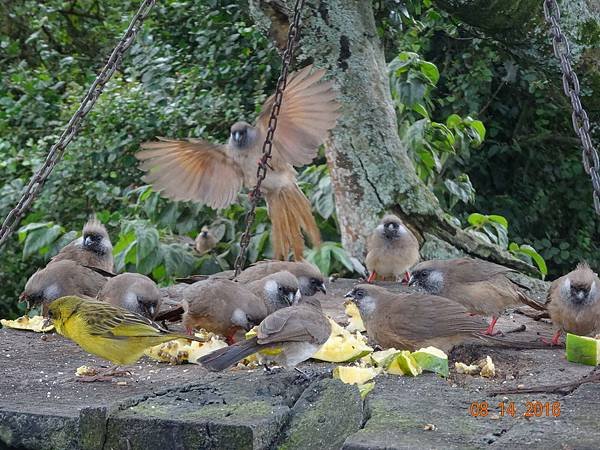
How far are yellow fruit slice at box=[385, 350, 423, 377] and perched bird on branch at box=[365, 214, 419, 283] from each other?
2.62 m

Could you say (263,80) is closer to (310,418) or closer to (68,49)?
(68,49)

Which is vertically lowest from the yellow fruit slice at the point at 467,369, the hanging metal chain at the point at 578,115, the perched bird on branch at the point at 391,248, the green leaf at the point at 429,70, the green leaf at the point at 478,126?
the perched bird on branch at the point at 391,248

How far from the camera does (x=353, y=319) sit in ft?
17.3

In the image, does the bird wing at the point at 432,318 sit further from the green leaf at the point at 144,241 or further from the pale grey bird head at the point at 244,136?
the green leaf at the point at 144,241

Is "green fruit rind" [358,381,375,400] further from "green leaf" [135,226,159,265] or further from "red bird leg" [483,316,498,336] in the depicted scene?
"green leaf" [135,226,159,265]

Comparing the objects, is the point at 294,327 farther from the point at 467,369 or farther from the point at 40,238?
the point at 40,238

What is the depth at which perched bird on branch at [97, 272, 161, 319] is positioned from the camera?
15.7 feet

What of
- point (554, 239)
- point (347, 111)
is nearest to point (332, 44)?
point (347, 111)

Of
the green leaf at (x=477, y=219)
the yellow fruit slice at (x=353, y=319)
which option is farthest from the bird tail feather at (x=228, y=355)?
the green leaf at (x=477, y=219)

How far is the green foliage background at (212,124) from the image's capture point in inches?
298

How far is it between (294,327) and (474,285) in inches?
65.0

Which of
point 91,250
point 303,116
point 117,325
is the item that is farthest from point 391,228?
point 117,325

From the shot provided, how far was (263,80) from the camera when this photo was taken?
8750mm

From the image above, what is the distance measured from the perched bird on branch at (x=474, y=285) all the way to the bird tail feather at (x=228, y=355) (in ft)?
5.39
